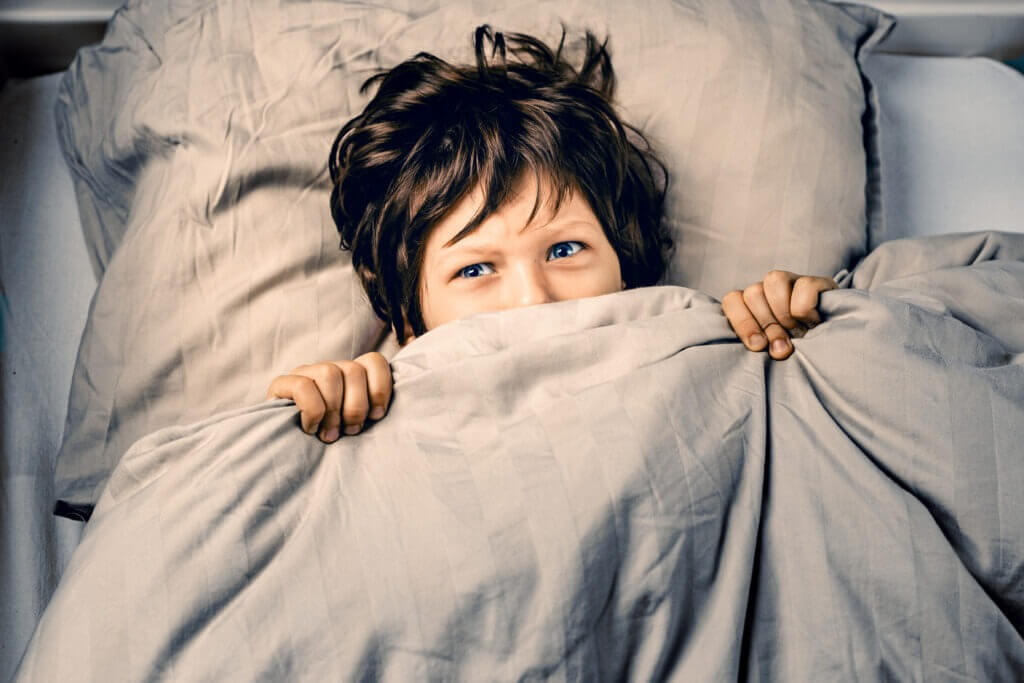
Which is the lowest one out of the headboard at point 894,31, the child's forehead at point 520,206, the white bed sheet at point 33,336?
the white bed sheet at point 33,336

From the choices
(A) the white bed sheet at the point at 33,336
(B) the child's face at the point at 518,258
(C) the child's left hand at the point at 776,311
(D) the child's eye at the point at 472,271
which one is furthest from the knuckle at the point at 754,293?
(A) the white bed sheet at the point at 33,336

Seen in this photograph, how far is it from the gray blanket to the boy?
0.36 ft

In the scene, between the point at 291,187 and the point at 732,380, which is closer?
the point at 732,380

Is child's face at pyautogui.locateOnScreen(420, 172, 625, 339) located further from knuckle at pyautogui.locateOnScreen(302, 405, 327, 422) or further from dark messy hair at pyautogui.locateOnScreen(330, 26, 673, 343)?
knuckle at pyautogui.locateOnScreen(302, 405, 327, 422)

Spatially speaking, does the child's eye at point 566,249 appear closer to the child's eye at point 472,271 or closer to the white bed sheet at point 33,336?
the child's eye at point 472,271

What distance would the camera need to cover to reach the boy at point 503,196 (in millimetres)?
843

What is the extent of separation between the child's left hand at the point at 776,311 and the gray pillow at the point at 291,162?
0.63 ft

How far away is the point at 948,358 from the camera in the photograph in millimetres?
693

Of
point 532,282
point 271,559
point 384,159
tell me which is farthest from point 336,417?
point 384,159

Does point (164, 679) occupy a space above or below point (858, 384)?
below

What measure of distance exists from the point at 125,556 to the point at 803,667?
1.57 feet

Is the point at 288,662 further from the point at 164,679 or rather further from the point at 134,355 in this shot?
the point at 134,355

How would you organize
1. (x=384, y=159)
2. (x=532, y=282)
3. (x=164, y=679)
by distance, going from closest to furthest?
1. (x=164, y=679)
2. (x=532, y=282)
3. (x=384, y=159)

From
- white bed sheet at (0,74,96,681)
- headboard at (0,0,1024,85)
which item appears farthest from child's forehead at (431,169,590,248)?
headboard at (0,0,1024,85)
